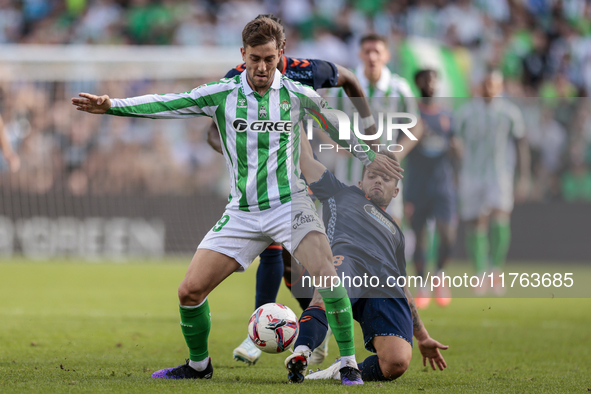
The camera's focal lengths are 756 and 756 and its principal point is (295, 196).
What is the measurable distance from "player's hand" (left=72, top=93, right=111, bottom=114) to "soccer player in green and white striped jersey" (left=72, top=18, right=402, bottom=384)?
0.09 meters

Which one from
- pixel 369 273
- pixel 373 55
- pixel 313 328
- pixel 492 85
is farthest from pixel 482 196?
pixel 313 328

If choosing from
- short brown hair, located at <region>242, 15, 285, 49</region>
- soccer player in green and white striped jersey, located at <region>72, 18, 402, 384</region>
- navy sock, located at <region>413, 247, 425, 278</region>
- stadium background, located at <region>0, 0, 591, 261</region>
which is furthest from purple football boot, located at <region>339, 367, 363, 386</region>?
stadium background, located at <region>0, 0, 591, 261</region>

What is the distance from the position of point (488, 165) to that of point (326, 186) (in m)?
6.96

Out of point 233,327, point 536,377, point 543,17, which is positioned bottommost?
point 233,327

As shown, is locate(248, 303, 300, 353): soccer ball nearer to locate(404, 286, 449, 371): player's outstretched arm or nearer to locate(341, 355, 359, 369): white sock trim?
locate(341, 355, 359, 369): white sock trim

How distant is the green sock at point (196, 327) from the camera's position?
4188 millimetres

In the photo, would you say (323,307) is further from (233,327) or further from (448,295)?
(448,295)

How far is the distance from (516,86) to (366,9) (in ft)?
13.2

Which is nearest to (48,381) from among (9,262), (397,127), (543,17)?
(397,127)

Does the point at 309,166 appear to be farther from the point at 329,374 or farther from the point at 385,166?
the point at 329,374

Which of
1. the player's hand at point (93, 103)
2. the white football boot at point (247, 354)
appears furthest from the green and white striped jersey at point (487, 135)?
the player's hand at point (93, 103)

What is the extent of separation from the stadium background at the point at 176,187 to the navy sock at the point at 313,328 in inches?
11.5

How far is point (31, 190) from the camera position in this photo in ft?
45.2

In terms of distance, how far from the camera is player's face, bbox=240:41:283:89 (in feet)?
13.4
